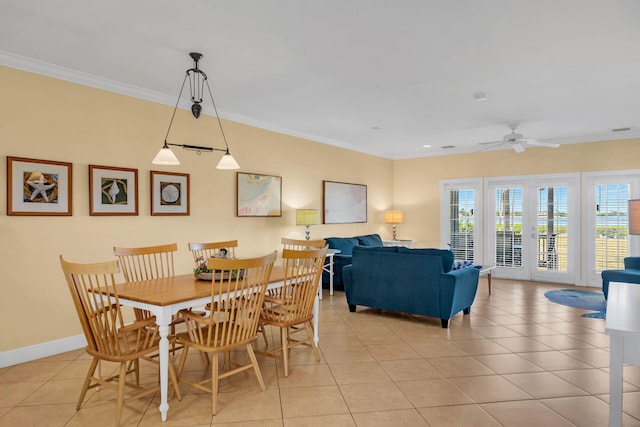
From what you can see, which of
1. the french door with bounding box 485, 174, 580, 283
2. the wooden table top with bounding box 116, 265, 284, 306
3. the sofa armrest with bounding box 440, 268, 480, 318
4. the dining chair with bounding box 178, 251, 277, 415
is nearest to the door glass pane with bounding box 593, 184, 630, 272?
the french door with bounding box 485, 174, 580, 283

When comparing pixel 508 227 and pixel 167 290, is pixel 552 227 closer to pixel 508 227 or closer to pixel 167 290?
pixel 508 227

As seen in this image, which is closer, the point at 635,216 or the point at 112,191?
the point at 635,216

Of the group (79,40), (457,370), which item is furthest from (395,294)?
(79,40)

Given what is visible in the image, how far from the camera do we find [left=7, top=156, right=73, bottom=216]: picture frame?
133 inches

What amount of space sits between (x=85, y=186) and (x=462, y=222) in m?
6.85

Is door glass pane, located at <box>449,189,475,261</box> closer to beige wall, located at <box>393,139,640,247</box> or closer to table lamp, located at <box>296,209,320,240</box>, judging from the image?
beige wall, located at <box>393,139,640,247</box>

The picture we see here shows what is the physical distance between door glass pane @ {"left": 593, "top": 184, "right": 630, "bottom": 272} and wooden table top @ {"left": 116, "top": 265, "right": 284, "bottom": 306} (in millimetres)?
6204

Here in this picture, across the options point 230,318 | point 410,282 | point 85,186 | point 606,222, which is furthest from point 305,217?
point 606,222

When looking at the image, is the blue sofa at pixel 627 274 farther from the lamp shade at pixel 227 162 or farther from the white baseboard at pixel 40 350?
the white baseboard at pixel 40 350

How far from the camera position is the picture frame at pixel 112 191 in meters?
3.89

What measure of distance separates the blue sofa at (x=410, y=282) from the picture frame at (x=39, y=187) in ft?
10.7

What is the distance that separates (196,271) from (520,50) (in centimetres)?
324

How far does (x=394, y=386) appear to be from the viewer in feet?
9.77

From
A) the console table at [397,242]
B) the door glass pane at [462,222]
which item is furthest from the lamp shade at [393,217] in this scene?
the door glass pane at [462,222]
